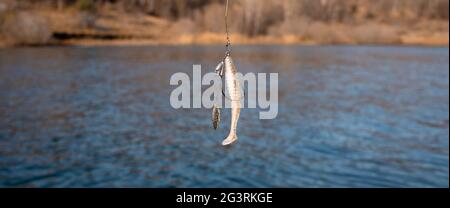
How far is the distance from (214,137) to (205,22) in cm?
7672

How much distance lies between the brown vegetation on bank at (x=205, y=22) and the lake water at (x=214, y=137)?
42705 mm

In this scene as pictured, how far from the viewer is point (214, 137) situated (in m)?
27.2

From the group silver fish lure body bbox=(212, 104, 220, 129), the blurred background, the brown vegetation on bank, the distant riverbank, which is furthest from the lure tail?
the distant riverbank

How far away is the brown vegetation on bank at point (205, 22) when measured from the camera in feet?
307

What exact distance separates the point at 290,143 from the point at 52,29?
8580 cm

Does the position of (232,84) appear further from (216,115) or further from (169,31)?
(169,31)

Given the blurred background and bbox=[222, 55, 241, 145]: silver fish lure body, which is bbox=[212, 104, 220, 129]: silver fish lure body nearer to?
bbox=[222, 55, 241, 145]: silver fish lure body

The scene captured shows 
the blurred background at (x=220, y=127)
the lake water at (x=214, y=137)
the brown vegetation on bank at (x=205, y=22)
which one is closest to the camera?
the lake water at (x=214, y=137)

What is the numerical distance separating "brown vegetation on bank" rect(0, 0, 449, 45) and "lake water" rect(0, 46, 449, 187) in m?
42.7

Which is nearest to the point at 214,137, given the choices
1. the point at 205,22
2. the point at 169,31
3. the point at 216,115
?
the point at 216,115

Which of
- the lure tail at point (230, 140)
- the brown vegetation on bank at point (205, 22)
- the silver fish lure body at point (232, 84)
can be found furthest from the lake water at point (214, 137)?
the brown vegetation on bank at point (205, 22)

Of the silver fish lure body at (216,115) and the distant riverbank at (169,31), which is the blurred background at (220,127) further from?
the distant riverbank at (169,31)

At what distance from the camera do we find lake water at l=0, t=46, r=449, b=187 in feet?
68.9
